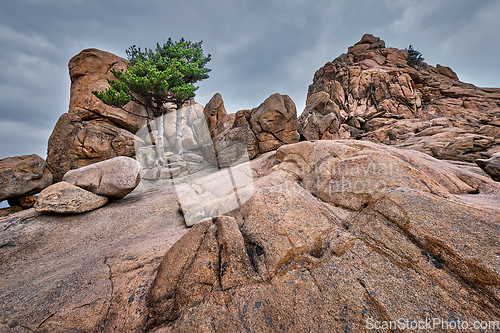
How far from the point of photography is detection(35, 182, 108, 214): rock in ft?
15.3

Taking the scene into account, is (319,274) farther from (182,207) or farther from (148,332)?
(182,207)

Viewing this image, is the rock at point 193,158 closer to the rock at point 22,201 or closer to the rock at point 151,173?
the rock at point 151,173

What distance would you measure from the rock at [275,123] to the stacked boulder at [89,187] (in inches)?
347

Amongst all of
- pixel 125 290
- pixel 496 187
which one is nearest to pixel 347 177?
pixel 496 187

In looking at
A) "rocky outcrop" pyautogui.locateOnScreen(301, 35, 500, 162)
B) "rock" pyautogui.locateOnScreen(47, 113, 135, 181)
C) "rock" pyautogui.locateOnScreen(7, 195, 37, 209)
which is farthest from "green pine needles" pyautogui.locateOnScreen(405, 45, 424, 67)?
"rock" pyautogui.locateOnScreen(7, 195, 37, 209)

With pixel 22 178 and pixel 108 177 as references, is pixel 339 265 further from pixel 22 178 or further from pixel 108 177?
pixel 22 178

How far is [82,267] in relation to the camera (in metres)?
3.00

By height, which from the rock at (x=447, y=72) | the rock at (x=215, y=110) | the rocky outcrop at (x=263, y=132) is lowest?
the rocky outcrop at (x=263, y=132)

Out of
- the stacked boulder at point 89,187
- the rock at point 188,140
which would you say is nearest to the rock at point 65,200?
the stacked boulder at point 89,187

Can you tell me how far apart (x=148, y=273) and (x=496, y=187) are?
7573 mm

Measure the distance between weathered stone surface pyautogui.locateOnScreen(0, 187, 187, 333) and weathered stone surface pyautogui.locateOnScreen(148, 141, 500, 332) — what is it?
49cm

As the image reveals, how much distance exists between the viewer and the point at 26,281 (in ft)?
9.36

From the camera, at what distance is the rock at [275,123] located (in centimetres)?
1287

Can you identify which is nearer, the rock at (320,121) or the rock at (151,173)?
the rock at (151,173)
